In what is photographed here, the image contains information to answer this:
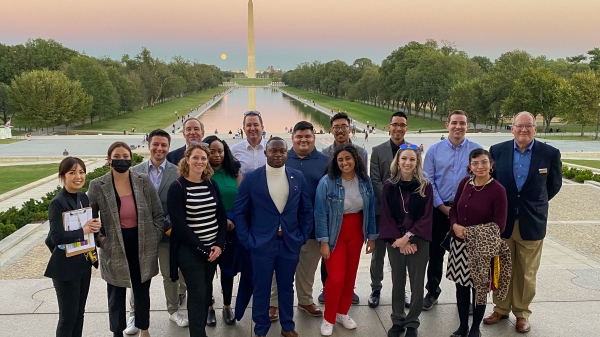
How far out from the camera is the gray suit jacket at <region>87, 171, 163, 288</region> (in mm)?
3885

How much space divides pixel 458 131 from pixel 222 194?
260 centimetres

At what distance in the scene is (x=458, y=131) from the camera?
479 centimetres

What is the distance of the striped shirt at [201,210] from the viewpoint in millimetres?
3953

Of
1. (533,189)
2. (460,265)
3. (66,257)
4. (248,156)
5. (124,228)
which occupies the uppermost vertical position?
(248,156)

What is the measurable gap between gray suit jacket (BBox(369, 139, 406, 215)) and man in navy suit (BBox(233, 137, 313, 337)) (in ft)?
3.31

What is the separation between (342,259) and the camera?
Result: 4.39 meters

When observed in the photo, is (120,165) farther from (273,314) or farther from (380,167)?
(380,167)

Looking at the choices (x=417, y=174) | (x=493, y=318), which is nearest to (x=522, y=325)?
(x=493, y=318)

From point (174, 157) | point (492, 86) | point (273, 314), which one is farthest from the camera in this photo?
point (492, 86)

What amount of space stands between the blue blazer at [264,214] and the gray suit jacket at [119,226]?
2.49 feet

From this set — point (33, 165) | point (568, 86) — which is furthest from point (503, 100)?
point (33, 165)

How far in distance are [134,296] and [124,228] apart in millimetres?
724

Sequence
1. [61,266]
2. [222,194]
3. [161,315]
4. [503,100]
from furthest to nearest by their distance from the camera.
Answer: [503,100], [161,315], [222,194], [61,266]

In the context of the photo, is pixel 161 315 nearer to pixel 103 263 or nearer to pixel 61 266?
pixel 103 263
